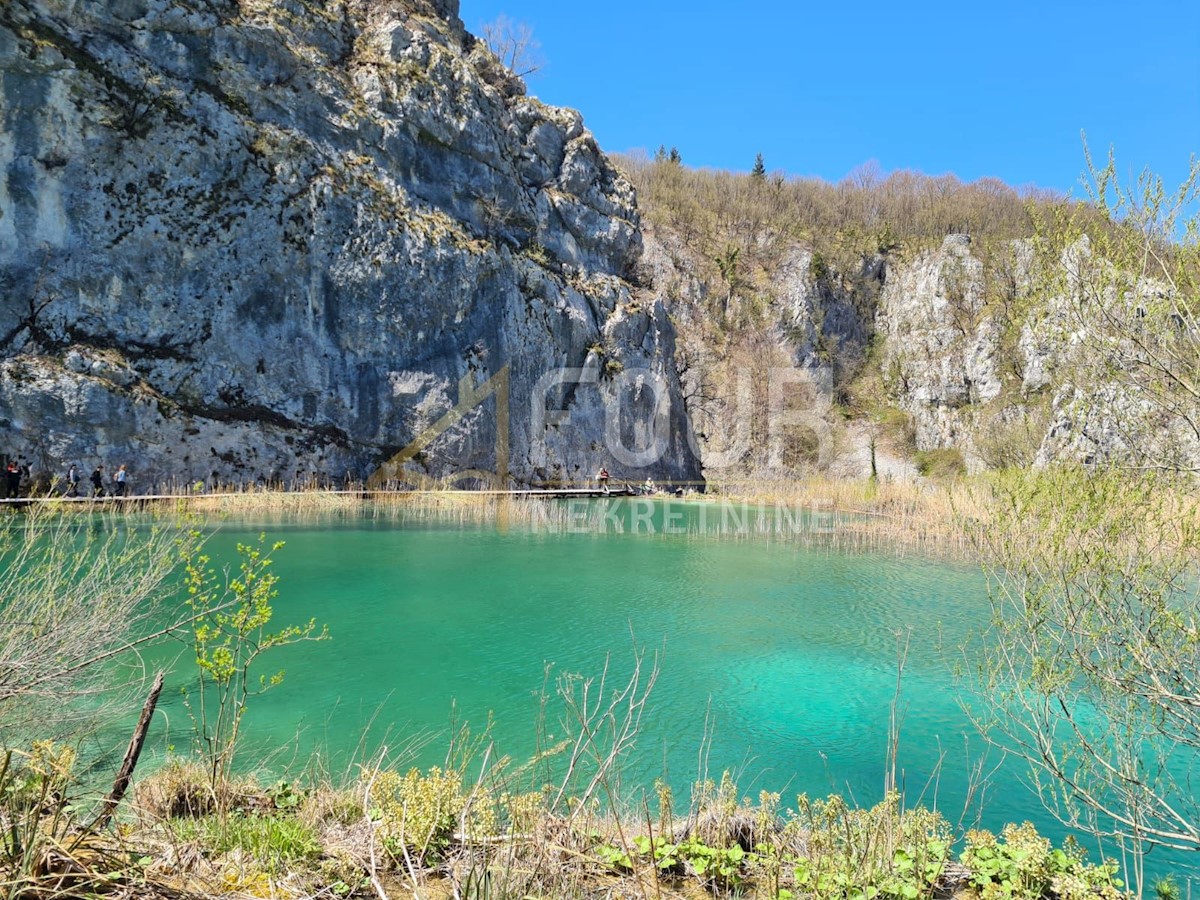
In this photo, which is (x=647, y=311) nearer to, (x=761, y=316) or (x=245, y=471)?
(x=761, y=316)

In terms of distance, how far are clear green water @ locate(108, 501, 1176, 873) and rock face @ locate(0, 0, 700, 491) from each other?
11.3 m

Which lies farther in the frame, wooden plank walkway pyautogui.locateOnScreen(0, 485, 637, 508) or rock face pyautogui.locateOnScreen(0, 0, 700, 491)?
rock face pyautogui.locateOnScreen(0, 0, 700, 491)

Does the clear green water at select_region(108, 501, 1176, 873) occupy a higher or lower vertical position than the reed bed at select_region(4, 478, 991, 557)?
lower

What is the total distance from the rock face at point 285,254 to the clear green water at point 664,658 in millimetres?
11329

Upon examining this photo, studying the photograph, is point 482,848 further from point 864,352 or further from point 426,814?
point 864,352

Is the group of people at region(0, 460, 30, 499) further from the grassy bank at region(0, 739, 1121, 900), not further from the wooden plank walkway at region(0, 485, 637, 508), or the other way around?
the grassy bank at region(0, 739, 1121, 900)

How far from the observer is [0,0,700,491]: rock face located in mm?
23453

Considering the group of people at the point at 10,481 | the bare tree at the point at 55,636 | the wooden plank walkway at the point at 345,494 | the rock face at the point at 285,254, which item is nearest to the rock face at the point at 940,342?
the rock face at the point at 285,254

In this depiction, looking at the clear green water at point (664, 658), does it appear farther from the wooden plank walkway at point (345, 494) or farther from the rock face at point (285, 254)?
the rock face at point (285, 254)

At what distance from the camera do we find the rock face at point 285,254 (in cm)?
2345

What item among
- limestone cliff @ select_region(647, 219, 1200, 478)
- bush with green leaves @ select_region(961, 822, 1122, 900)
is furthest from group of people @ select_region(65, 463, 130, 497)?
limestone cliff @ select_region(647, 219, 1200, 478)

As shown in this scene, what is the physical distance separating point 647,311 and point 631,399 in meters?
6.03

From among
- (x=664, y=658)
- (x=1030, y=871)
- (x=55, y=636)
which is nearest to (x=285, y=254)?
(x=664, y=658)

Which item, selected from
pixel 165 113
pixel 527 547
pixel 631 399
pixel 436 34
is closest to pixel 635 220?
pixel 631 399
